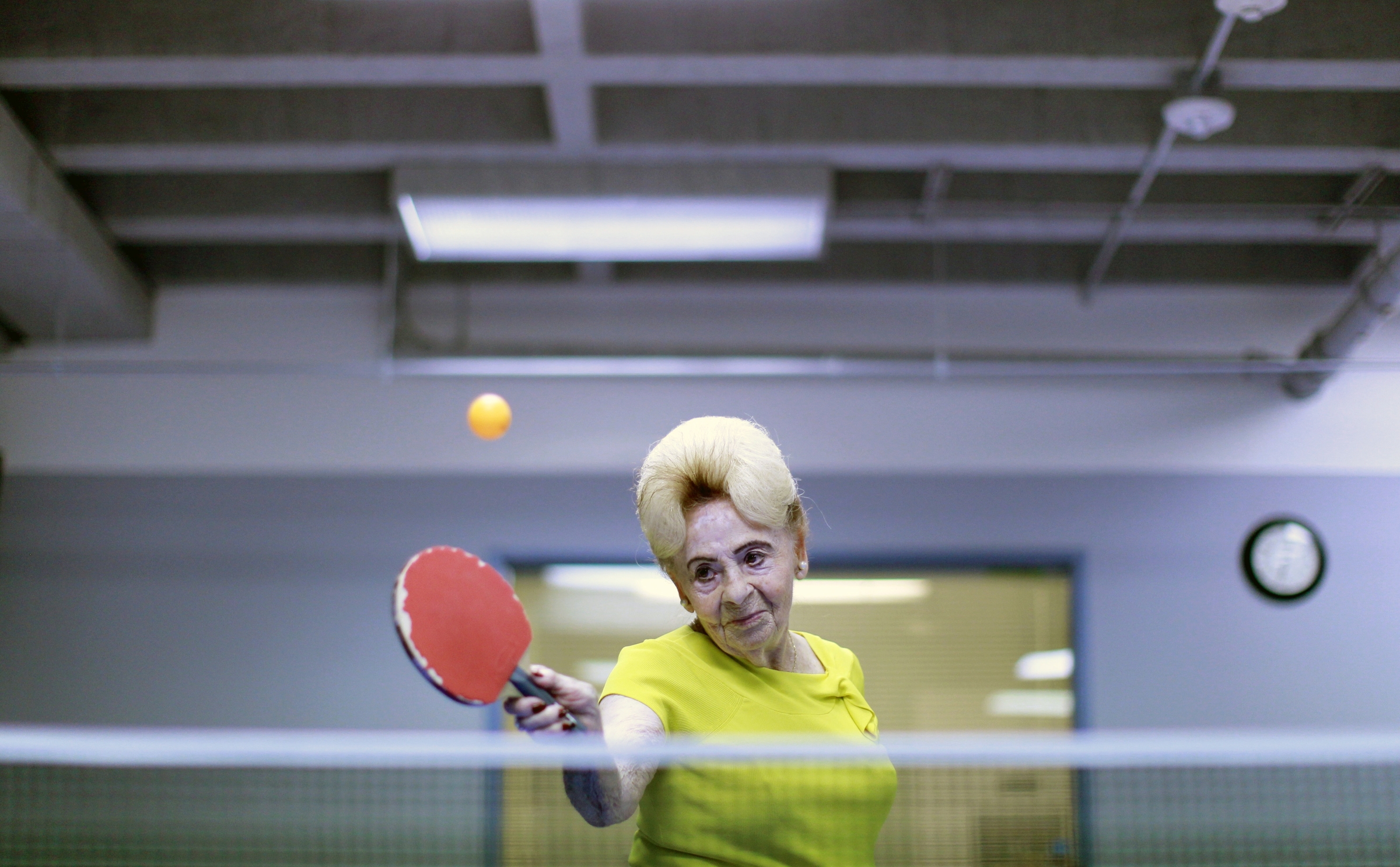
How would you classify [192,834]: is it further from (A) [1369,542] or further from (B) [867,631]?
(A) [1369,542]

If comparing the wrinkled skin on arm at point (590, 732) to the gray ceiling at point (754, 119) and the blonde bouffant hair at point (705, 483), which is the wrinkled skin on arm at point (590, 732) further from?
the gray ceiling at point (754, 119)

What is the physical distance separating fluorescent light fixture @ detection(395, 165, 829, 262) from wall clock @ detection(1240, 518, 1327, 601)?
112 inches

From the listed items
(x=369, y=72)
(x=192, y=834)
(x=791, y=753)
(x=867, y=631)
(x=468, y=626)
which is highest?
(x=369, y=72)

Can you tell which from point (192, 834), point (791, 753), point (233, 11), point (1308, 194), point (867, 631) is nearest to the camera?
point (791, 753)

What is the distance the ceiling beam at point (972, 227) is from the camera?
5.87 m

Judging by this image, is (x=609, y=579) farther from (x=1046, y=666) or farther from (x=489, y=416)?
(x=1046, y=666)

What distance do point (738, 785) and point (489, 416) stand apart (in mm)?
4465

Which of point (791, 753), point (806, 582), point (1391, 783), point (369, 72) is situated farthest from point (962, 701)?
point (791, 753)

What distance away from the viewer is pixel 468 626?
169 cm

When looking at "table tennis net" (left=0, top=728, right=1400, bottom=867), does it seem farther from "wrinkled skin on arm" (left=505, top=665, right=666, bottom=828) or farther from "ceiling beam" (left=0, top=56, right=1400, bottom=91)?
"ceiling beam" (left=0, top=56, right=1400, bottom=91)

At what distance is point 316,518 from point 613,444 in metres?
1.57

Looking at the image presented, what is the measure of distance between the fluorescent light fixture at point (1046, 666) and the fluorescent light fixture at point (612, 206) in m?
2.44

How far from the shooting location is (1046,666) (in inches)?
247

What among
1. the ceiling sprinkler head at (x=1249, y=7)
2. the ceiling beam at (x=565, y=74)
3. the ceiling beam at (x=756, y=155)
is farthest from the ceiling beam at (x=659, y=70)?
the ceiling sprinkler head at (x=1249, y=7)
